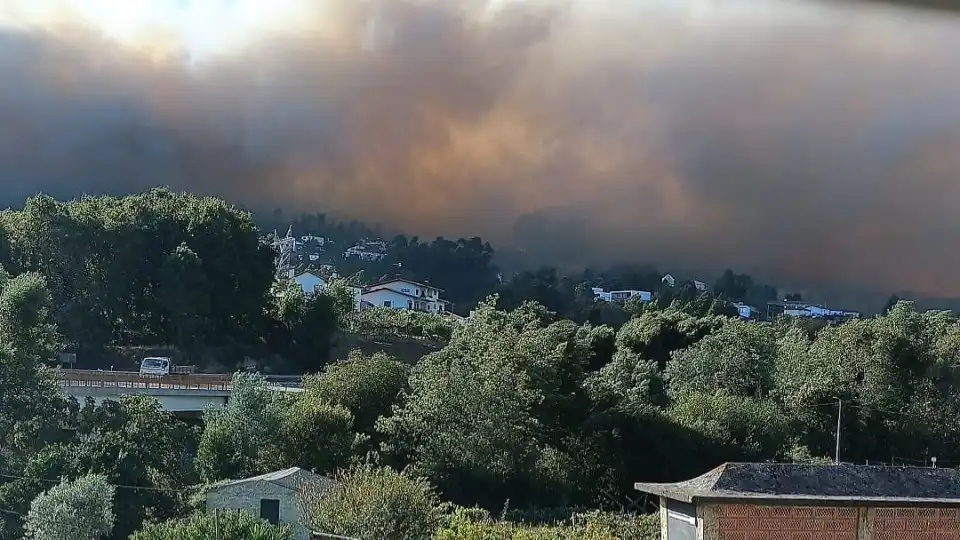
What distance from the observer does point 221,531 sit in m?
5.08

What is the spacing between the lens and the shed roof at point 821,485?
15.1 ft

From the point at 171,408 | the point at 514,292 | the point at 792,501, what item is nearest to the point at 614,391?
the point at 171,408

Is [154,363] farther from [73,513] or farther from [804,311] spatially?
[804,311]

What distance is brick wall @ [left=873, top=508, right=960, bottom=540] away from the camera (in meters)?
4.62

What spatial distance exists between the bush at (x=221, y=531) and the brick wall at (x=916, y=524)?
335 cm

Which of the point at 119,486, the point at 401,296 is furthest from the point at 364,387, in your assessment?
the point at 401,296

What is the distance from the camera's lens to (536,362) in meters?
9.77

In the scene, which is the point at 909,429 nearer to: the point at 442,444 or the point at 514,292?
the point at 442,444

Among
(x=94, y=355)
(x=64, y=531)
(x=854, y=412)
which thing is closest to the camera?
(x=64, y=531)

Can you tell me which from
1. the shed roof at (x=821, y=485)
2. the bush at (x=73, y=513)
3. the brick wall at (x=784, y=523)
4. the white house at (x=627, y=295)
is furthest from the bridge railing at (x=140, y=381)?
the white house at (x=627, y=295)

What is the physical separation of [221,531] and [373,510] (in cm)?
117

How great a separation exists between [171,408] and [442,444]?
4.05m

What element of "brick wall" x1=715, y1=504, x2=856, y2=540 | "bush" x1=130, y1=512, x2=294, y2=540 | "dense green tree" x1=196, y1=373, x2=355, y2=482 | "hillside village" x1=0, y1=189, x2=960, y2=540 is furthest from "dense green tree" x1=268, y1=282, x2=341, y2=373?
"brick wall" x1=715, y1=504, x2=856, y2=540

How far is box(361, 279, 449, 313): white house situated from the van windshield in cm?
1022
